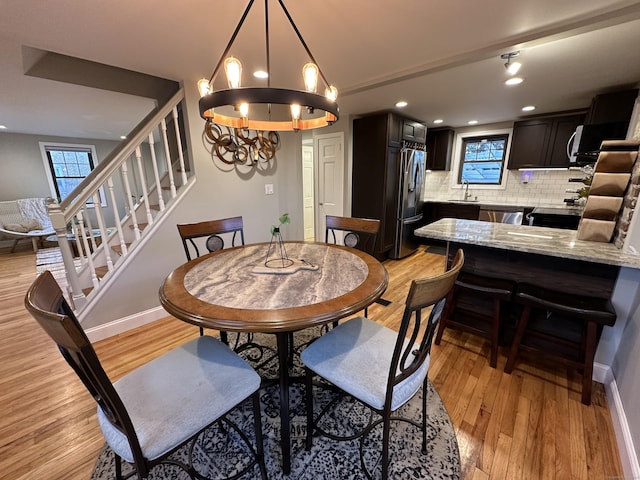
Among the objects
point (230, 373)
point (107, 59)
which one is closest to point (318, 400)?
point (230, 373)

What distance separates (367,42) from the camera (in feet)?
5.97

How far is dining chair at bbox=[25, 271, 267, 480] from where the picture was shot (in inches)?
27.9

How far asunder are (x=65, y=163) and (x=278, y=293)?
7548 mm

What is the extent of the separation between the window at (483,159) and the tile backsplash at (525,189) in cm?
15

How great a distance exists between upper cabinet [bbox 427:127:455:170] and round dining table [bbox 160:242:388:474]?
4234 millimetres

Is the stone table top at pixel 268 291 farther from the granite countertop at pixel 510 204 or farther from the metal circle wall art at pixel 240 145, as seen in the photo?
the granite countertop at pixel 510 204

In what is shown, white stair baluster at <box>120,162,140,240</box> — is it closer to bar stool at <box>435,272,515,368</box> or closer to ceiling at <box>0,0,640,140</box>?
ceiling at <box>0,0,640,140</box>

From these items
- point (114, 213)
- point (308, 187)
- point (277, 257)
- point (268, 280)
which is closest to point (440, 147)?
point (308, 187)

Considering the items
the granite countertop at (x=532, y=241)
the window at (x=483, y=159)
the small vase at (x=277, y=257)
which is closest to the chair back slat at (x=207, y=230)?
the small vase at (x=277, y=257)

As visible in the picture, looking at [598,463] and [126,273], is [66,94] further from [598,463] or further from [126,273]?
[598,463]

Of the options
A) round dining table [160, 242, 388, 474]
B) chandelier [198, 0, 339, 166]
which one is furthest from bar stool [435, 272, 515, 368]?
chandelier [198, 0, 339, 166]

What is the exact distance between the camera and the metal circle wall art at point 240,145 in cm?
267

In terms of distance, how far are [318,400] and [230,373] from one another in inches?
29.7

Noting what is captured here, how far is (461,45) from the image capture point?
1.85 metres
